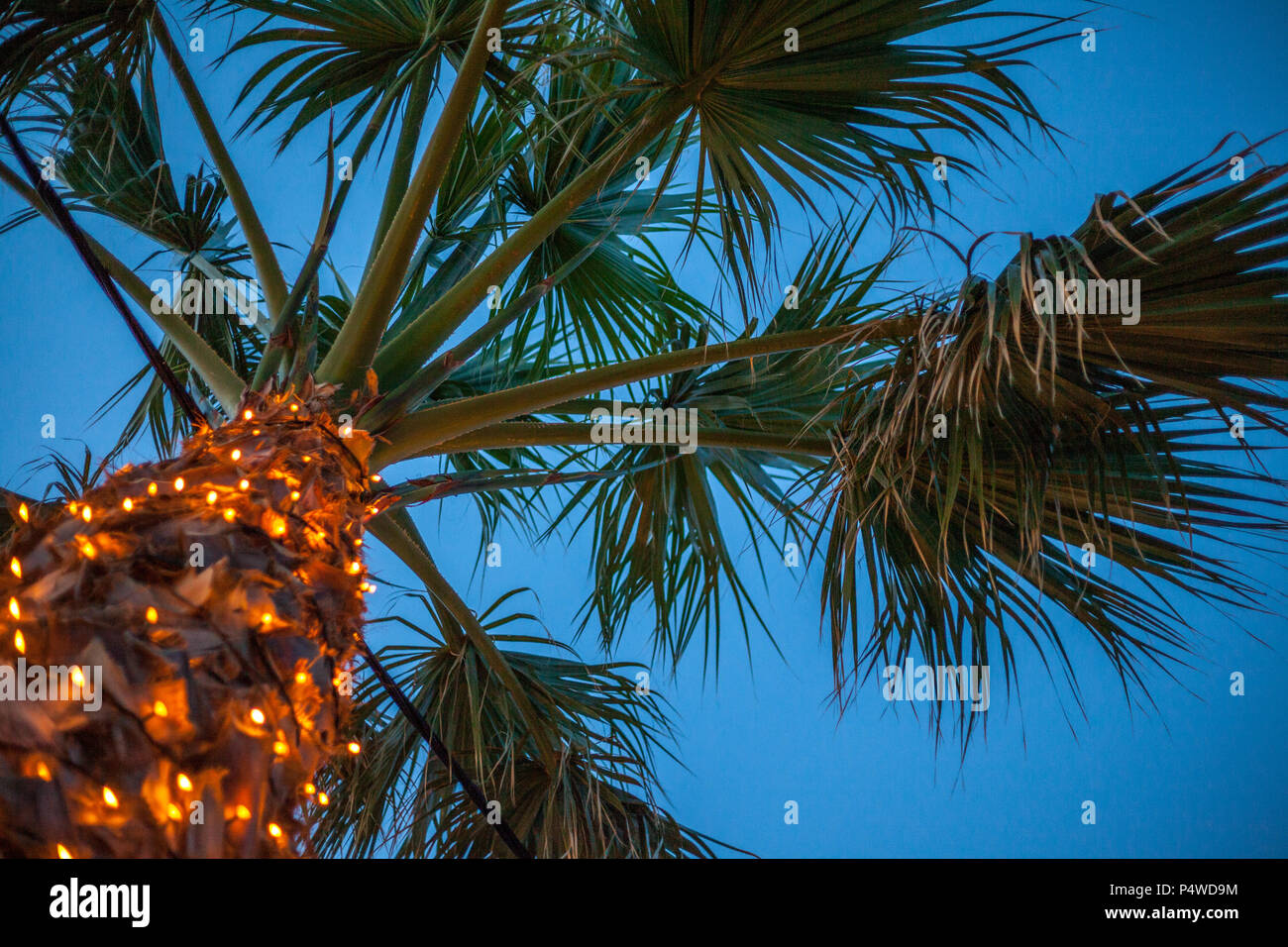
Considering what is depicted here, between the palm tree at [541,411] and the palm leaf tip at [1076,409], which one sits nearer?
the palm tree at [541,411]

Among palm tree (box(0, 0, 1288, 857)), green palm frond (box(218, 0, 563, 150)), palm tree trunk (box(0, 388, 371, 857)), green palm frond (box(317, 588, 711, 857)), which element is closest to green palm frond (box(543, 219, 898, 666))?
palm tree (box(0, 0, 1288, 857))

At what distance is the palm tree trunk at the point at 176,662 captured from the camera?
1031 mm

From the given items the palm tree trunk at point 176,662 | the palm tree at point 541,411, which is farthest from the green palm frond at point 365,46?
the palm tree trunk at point 176,662

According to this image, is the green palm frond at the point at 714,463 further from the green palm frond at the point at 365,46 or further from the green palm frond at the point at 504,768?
the green palm frond at the point at 365,46

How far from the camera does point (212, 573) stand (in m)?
1.18

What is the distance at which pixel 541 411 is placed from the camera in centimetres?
237

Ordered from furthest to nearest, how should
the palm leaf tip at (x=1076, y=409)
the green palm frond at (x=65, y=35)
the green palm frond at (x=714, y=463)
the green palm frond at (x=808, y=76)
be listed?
the green palm frond at (x=714, y=463)
the green palm frond at (x=65, y=35)
the green palm frond at (x=808, y=76)
the palm leaf tip at (x=1076, y=409)

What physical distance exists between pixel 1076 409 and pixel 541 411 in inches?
48.9

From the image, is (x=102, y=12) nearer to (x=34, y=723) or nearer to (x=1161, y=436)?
(x=34, y=723)

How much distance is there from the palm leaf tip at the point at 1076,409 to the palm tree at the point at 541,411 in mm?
10

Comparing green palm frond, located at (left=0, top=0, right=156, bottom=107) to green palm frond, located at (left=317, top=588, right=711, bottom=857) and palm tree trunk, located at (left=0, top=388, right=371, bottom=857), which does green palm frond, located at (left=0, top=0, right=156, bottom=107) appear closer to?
palm tree trunk, located at (left=0, top=388, right=371, bottom=857)

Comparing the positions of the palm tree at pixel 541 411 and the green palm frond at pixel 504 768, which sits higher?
the palm tree at pixel 541 411

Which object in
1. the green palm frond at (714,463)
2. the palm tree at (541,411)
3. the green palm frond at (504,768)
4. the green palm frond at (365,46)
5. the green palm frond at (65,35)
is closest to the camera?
the palm tree at (541,411)

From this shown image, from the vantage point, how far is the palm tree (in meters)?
1.14
